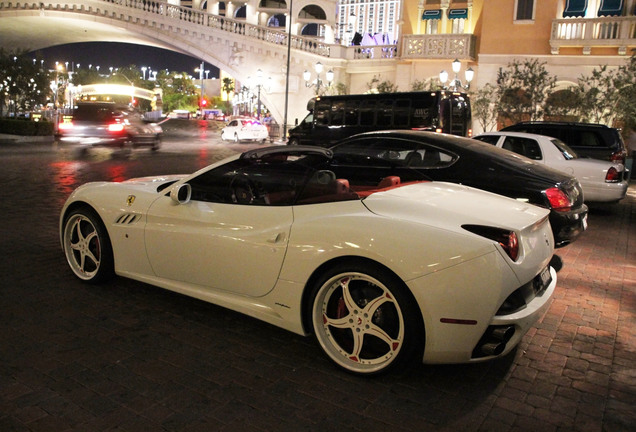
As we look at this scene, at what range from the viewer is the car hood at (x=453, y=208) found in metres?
3.47

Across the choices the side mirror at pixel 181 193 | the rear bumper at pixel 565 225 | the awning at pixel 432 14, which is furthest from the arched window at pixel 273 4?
the side mirror at pixel 181 193

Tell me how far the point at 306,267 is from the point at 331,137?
1423cm

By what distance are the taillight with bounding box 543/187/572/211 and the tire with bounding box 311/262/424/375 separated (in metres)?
3.25

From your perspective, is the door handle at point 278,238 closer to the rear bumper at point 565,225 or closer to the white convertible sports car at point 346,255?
the white convertible sports car at point 346,255

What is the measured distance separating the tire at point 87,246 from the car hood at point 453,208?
8.30 ft

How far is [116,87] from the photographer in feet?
152

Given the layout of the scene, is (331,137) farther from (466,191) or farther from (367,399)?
(367,399)

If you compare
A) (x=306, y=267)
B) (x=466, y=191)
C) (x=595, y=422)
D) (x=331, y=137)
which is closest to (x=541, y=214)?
(x=466, y=191)

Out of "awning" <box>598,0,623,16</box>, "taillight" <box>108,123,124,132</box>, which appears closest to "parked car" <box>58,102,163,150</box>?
"taillight" <box>108,123,124,132</box>

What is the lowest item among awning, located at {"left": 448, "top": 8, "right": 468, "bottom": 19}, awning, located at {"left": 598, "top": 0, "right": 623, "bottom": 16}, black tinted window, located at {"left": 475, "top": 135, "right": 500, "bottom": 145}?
black tinted window, located at {"left": 475, "top": 135, "right": 500, "bottom": 145}

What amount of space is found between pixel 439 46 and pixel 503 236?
32.5 meters

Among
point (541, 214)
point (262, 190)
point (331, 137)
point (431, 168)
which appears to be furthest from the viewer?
point (331, 137)

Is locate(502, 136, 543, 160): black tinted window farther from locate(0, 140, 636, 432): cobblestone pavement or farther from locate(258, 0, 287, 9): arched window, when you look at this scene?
locate(258, 0, 287, 9): arched window

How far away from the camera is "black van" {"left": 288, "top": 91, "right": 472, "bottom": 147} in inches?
596
